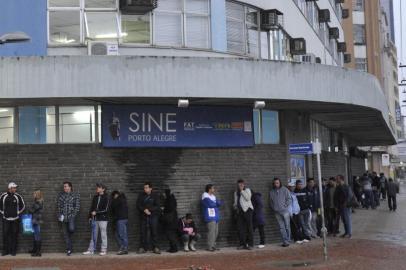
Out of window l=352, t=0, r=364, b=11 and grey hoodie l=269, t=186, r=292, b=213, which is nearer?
grey hoodie l=269, t=186, r=292, b=213

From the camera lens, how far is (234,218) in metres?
16.4

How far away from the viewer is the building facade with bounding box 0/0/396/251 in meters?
14.4

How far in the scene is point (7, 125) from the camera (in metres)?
15.8

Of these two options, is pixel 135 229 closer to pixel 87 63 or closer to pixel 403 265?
Answer: pixel 87 63

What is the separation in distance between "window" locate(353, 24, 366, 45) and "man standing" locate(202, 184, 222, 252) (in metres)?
41.1

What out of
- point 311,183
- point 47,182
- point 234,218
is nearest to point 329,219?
point 311,183

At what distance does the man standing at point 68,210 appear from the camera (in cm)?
1504

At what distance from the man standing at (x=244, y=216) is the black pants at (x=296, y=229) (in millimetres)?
1661

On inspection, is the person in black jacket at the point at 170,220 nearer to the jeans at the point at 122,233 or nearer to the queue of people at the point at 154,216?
the queue of people at the point at 154,216

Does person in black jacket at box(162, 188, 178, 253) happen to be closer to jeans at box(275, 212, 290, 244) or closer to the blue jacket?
the blue jacket

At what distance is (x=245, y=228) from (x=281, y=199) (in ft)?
4.20

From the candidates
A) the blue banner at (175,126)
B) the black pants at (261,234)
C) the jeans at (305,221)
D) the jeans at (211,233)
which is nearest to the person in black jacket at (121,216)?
the blue banner at (175,126)

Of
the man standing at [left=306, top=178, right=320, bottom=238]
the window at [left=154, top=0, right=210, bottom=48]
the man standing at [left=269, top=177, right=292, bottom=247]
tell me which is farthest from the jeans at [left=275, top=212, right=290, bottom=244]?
the window at [left=154, top=0, right=210, bottom=48]

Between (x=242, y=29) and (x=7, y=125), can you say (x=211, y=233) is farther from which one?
(x=242, y=29)
